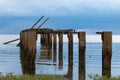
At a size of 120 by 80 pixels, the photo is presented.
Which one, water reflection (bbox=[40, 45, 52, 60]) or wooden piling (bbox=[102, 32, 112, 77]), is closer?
wooden piling (bbox=[102, 32, 112, 77])

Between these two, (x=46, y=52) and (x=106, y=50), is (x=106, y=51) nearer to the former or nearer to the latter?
(x=106, y=50)

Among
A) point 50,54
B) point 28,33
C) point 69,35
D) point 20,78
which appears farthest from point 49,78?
point 50,54

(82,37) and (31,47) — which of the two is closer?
(31,47)

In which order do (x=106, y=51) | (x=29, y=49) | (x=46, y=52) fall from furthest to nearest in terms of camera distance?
1. (x=46, y=52)
2. (x=29, y=49)
3. (x=106, y=51)

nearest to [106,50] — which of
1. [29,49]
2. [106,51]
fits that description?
[106,51]

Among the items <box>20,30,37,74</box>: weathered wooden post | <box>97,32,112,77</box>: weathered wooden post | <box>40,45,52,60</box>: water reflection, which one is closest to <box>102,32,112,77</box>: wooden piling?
<box>97,32,112,77</box>: weathered wooden post

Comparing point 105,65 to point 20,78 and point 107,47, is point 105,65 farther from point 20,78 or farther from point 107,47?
point 20,78

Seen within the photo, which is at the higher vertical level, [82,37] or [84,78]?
[82,37]

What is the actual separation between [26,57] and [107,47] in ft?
12.4

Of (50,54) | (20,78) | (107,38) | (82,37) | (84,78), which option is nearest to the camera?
(20,78)

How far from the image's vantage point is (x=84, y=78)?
2756 cm

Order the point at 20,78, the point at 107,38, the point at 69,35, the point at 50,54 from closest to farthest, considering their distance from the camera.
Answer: the point at 20,78 → the point at 107,38 → the point at 69,35 → the point at 50,54

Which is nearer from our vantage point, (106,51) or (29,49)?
(106,51)

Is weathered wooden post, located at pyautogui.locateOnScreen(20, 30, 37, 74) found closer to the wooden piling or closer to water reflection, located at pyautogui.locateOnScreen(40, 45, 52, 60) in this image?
the wooden piling
